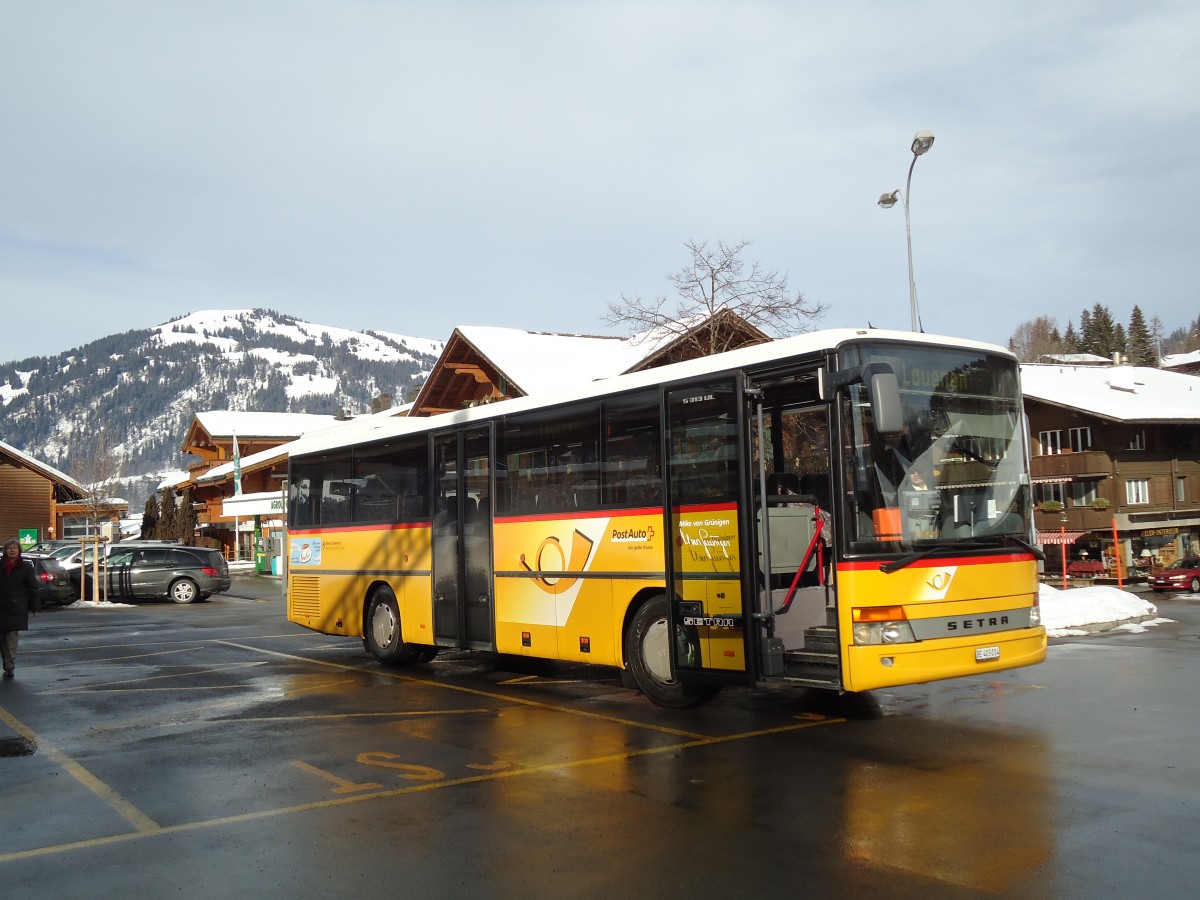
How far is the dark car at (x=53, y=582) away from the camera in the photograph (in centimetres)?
3116

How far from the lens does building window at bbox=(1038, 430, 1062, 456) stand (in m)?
57.5

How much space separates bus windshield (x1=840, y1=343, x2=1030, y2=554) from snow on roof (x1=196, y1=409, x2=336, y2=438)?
71813 millimetres

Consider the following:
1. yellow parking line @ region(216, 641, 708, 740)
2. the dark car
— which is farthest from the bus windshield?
the dark car

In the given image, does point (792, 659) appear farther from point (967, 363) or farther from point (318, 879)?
point (318, 879)

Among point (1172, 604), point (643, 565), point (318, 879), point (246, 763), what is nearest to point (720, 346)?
point (1172, 604)

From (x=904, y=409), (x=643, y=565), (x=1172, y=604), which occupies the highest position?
(x=904, y=409)

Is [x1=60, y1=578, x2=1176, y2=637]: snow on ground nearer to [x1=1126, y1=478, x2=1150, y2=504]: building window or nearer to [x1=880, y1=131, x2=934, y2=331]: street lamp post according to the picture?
[x1=880, y1=131, x2=934, y2=331]: street lamp post

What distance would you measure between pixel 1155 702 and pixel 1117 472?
47945 mm

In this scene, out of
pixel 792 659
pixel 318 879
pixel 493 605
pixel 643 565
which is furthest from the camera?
pixel 493 605

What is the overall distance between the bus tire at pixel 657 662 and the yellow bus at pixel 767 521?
0.02 metres

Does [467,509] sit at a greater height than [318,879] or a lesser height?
greater

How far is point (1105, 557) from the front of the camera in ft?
180

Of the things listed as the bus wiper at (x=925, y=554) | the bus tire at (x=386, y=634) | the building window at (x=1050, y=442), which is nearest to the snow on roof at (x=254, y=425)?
the building window at (x=1050, y=442)

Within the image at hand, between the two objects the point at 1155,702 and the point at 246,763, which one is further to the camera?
the point at 1155,702
